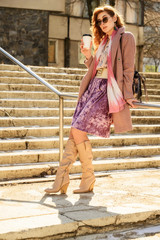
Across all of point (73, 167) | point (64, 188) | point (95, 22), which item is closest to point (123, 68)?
point (95, 22)

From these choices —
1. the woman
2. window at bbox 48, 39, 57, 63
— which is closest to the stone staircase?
the woman

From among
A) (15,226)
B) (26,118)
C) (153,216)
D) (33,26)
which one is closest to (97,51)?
(153,216)

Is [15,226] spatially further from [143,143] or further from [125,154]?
[143,143]

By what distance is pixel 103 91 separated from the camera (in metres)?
4.20

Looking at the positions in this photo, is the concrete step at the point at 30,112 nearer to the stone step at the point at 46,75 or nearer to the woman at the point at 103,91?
the stone step at the point at 46,75

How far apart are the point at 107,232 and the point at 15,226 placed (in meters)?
0.73

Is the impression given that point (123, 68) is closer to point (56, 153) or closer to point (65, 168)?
point (65, 168)

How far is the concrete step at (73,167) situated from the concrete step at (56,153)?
0.10 m

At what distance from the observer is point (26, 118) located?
23.8 ft

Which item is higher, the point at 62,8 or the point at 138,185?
the point at 62,8

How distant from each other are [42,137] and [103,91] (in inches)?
111

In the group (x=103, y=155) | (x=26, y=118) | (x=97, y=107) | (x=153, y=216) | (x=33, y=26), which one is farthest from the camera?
(x=33, y=26)

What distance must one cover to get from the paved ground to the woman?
278 mm

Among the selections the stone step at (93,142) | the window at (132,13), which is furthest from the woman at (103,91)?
the window at (132,13)
